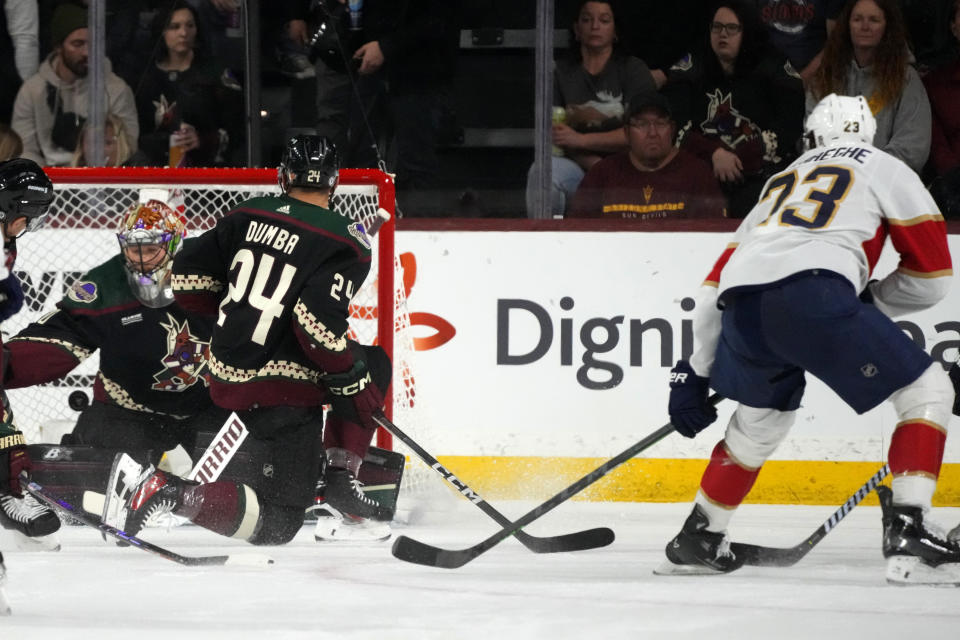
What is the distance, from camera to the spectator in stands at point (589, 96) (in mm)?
4836

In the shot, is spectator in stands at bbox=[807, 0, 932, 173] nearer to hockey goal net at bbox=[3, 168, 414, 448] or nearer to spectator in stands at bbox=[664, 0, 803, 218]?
spectator in stands at bbox=[664, 0, 803, 218]

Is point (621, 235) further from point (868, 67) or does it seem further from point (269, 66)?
point (269, 66)

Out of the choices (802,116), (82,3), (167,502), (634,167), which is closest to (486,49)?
(634,167)

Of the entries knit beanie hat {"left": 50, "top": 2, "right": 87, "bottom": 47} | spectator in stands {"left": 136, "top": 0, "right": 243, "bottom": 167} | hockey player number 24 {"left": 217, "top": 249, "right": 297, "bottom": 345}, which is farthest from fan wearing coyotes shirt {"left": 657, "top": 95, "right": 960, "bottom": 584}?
knit beanie hat {"left": 50, "top": 2, "right": 87, "bottom": 47}

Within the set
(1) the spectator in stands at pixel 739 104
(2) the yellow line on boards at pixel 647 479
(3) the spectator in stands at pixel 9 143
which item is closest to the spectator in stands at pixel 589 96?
(1) the spectator in stands at pixel 739 104

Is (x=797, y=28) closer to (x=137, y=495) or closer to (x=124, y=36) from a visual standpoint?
(x=124, y=36)

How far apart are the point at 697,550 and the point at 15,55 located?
10.6 ft

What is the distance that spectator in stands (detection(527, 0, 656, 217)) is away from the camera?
4.84 m

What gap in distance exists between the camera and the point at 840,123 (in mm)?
3127

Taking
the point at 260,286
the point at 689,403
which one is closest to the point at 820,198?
the point at 689,403

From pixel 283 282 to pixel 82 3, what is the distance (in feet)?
7.18

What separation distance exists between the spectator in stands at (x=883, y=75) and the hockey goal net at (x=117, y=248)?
1517 millimetres

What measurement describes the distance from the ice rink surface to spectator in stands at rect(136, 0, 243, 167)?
161 centimetres

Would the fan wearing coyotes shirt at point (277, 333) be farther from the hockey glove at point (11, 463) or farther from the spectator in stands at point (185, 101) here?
the spectator in stands at point (185, 101)
